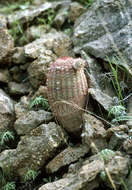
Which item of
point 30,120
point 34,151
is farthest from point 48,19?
point 34,151

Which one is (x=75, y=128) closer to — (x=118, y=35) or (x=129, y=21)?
(x=118, y=35)

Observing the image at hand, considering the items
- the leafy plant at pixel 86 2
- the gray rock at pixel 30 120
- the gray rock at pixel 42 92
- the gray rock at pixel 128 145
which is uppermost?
the leafy plant at pixel 86 2

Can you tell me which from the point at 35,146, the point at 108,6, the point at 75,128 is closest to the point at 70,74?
the point at 75,128

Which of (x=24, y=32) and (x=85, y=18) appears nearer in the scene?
(x=85, y=18)

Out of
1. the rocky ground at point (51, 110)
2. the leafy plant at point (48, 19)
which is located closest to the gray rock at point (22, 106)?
the rocky ground at point (51, 110)

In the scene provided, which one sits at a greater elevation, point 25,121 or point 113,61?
point 113,61

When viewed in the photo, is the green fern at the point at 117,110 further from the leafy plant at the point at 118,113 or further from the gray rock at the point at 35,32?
the gray rock at the point at 35,32

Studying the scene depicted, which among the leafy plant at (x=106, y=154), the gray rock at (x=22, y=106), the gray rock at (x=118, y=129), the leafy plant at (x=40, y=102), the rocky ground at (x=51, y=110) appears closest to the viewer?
the leafy plant at (x=106, y=154)

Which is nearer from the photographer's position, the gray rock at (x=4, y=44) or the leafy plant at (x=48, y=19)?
the gray rock at (x=4, y=44)
